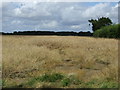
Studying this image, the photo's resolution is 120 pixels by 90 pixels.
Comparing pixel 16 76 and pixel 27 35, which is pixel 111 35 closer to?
pixel 27 35

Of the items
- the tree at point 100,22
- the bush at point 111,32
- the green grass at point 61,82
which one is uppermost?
the tree at point 100,22

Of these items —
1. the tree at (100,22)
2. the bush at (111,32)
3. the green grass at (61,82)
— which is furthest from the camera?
the tree at (100,22)

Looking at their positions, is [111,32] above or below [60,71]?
above

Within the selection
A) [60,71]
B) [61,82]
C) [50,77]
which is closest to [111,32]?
[60,71]

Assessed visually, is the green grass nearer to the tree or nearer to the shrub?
the shrub

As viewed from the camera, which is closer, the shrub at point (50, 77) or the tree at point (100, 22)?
the shrub at point (50, 77)

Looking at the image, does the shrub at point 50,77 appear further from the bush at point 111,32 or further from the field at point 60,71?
the bush at point 111,32

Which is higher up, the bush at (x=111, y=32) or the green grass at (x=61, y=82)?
the bush at (x=111, y=32)

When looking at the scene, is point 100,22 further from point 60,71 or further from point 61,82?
point 61,82

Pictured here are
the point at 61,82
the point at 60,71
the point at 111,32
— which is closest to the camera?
the point at 61,82

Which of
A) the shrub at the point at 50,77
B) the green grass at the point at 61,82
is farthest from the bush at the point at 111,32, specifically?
the green grass at the point at 61,82

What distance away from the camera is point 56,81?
28.7 ft

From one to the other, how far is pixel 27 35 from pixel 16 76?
48.2ft

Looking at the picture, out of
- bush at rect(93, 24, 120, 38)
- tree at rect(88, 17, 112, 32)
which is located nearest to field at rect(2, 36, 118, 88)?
bush at rect(93, 24, 120, 38)
